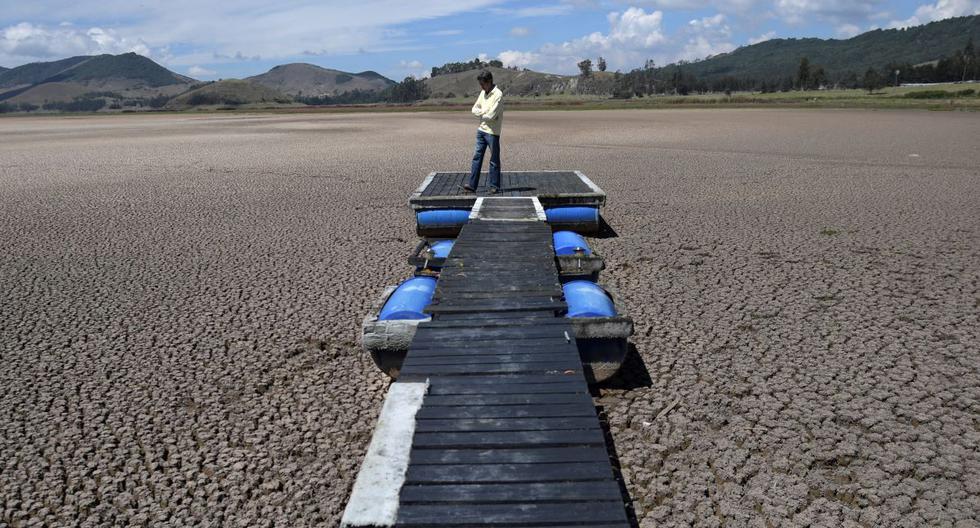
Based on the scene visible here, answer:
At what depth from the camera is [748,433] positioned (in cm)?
480

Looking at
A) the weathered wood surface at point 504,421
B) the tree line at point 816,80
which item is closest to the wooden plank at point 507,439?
the weathered wood surface at point 504,421

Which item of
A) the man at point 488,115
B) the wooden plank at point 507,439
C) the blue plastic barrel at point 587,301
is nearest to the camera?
the wooden plank at point 507,439

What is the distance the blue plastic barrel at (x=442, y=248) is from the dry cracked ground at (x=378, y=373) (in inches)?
33.3

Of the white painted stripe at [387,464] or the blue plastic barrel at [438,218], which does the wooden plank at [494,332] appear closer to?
the white painted stripe at [387,464]

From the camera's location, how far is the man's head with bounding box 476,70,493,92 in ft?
35.4

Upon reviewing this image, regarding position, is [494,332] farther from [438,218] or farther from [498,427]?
[438,218]

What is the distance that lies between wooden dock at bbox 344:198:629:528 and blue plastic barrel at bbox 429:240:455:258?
5.29ft

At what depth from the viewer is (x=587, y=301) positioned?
576 cm

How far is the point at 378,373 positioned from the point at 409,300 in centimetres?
72

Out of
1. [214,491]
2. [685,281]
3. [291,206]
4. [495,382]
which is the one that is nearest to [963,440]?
[495,382]

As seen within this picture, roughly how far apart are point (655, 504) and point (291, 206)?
1123 centimetres

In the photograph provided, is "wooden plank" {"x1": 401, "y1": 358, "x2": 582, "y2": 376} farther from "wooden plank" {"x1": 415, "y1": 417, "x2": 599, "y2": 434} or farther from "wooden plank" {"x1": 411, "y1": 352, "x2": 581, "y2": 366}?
"wooden plank" {"x1": 415, "y1": 417, "x2": 599, "y2": 434}

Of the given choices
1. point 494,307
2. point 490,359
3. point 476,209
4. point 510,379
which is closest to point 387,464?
point 510,379

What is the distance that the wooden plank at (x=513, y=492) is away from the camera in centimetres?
316
